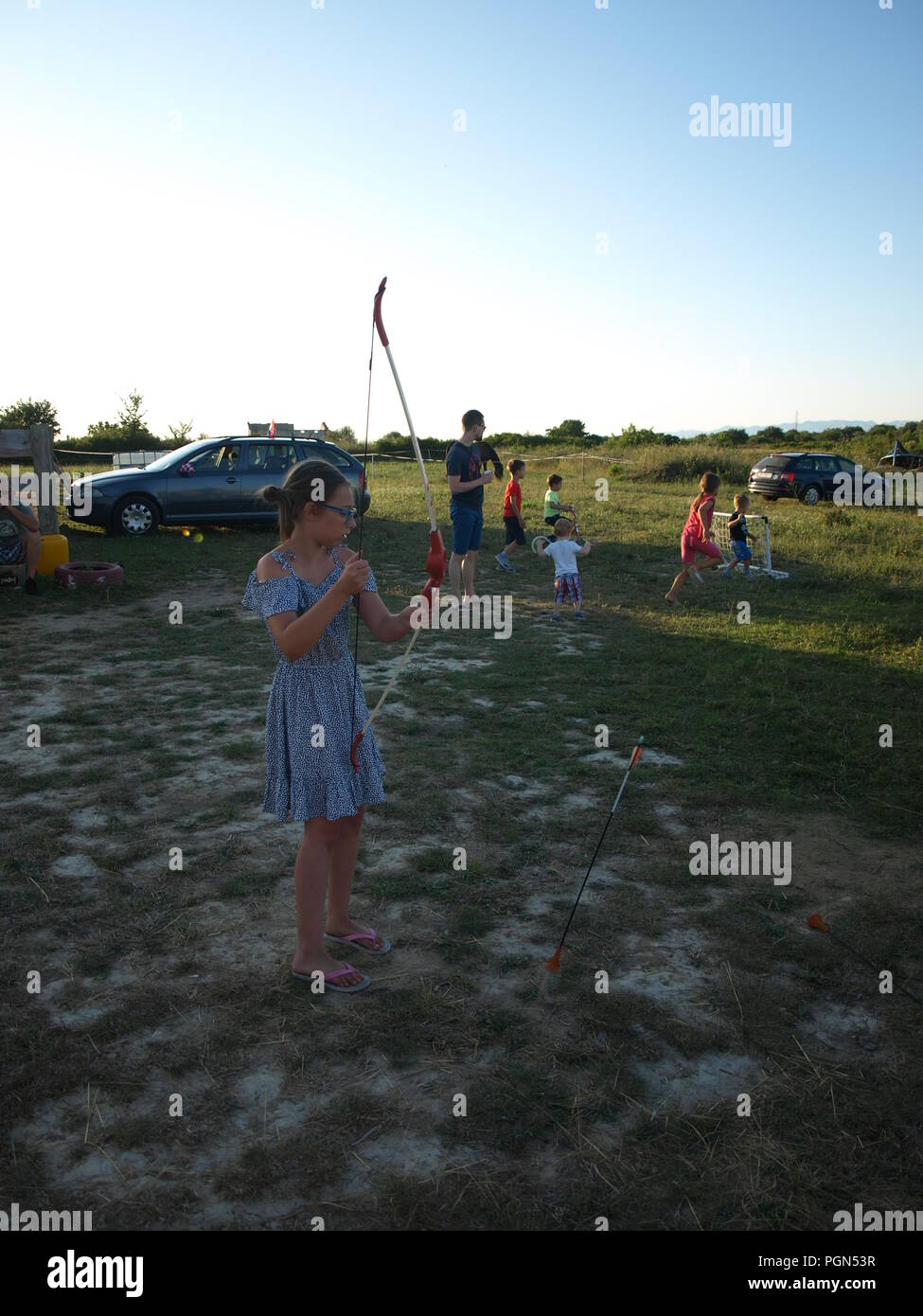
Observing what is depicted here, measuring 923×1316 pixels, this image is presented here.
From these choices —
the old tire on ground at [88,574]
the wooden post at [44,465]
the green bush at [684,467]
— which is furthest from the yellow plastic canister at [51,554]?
the green bush at [684,467]

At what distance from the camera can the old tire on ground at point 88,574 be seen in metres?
10.8

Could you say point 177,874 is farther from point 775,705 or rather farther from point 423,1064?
point 775,705

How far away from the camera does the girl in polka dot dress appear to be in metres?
3.31

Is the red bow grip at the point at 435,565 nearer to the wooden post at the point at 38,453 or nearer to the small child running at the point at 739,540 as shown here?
the wooden post at the point at 38,453

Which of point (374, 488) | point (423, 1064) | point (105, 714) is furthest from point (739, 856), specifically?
point (374, 488)

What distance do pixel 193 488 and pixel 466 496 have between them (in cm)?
685

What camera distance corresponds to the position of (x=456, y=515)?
9.86 m

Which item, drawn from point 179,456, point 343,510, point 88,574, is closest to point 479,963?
point 343,510

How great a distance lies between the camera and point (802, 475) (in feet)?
85.0

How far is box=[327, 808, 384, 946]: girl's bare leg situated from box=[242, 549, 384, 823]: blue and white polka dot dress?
0.20 m

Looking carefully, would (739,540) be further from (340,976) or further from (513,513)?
(340,976)

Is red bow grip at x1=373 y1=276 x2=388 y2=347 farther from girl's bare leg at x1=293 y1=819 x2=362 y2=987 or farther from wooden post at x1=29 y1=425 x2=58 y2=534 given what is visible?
wooden post at x1=29 y1=425 x2=58 y2=534

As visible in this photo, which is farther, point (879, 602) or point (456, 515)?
point (879, 602)

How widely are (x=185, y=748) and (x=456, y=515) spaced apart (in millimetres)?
4699
